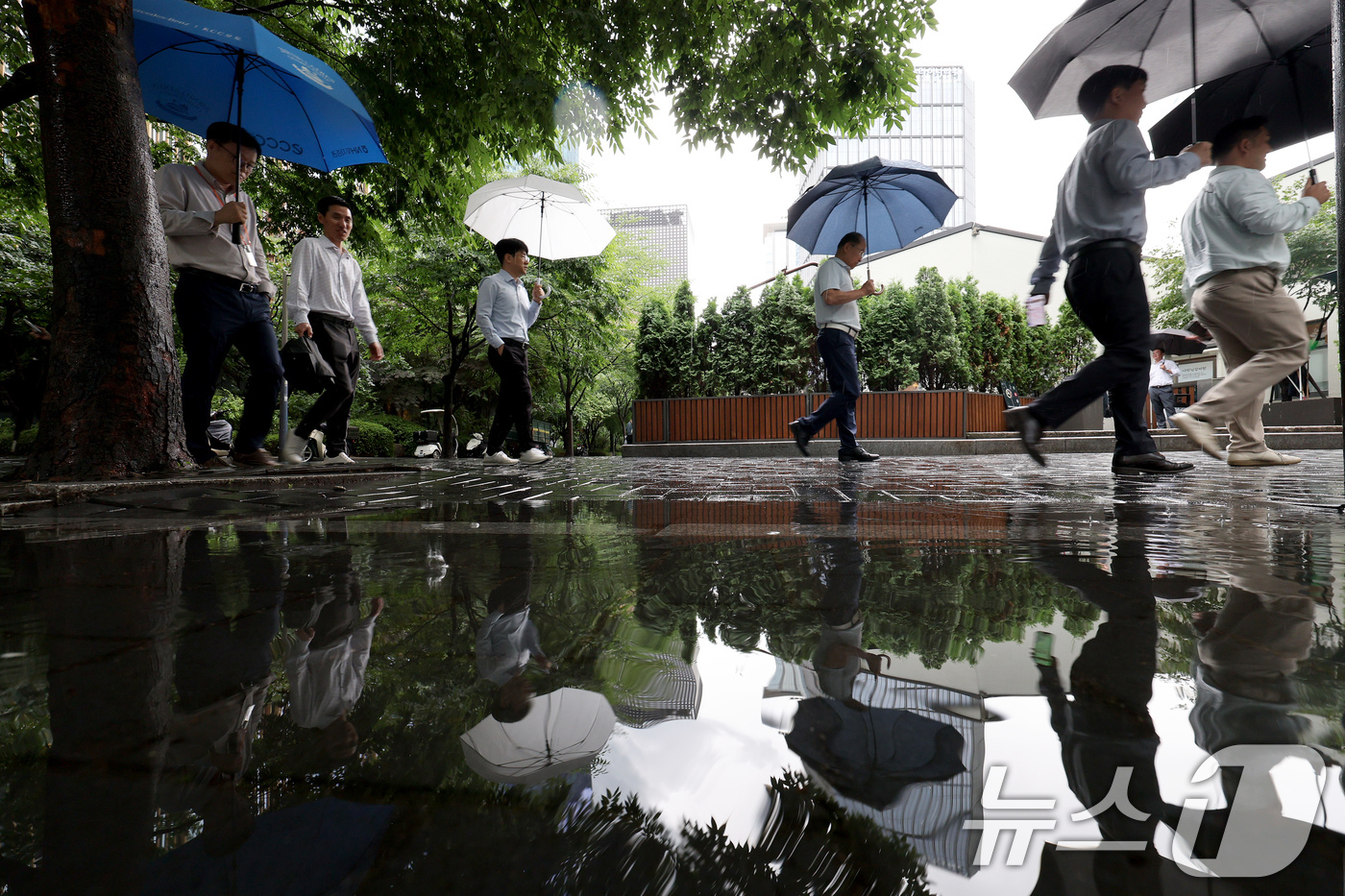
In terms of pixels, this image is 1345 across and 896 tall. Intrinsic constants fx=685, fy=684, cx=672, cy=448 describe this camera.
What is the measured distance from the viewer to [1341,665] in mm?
776

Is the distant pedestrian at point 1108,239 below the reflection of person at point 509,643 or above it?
above

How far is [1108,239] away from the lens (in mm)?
4020

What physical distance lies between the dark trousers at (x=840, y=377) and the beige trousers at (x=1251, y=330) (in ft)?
9.70

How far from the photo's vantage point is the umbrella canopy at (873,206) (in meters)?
8.88

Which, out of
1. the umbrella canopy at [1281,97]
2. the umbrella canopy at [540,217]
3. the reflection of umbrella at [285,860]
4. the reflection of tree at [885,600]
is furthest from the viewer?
the umbrella canopy at [540,217]

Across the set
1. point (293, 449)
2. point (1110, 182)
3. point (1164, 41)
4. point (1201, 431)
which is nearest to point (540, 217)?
point (293, 449)

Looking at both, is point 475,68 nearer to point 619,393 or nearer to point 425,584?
point 425,584

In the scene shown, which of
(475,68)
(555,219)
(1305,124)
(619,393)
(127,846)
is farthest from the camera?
(619,393)

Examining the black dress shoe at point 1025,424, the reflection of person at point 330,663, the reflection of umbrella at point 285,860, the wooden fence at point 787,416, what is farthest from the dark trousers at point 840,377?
the wooden fence at point 787,416

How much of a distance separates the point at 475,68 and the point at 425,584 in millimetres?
7314

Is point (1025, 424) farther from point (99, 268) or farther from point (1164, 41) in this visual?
point (99, 268)

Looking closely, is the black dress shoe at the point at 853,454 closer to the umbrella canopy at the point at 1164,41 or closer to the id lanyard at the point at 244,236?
the umbrella canopy at the point at 1164,41

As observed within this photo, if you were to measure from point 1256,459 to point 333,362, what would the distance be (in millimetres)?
6851

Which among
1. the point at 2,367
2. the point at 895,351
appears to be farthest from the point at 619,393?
the point at 2,367
